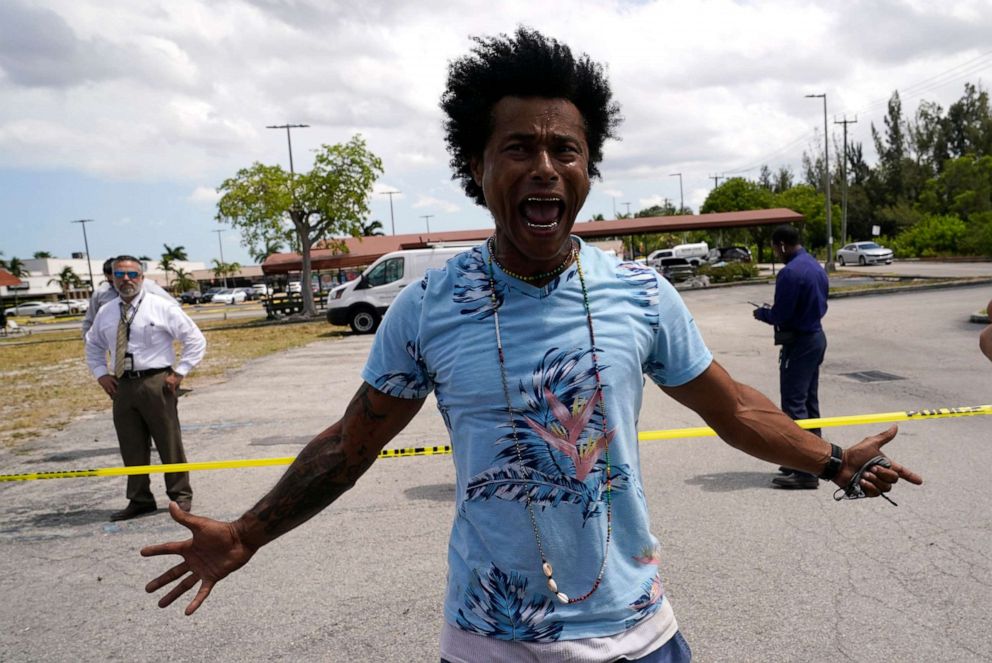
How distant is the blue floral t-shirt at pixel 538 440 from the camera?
64.1 inches

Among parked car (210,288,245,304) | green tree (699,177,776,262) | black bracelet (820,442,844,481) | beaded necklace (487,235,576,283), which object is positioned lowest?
parked car (210,288,245,304)

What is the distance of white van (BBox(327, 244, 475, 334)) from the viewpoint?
2188cm

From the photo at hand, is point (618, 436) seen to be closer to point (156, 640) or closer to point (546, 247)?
point (546, 247)

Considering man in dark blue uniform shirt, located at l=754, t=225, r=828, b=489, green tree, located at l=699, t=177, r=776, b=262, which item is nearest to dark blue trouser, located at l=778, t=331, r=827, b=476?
man in dark blue uniform shirt, located at l=754, t=225, r=828, b=489

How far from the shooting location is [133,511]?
5770mm

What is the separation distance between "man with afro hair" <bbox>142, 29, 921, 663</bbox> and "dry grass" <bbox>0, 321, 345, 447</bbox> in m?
9.09

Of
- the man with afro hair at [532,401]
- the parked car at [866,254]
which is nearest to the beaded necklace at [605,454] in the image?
the man with afro hair at [532,401]

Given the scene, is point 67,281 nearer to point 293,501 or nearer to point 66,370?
point 66,370

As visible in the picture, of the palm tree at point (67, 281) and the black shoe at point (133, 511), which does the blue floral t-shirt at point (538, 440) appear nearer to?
the black shoe at point (133, 511)

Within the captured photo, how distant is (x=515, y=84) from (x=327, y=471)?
1.04 m

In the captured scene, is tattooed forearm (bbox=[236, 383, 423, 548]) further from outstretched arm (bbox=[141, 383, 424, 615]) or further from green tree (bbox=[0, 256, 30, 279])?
green tree (bbox=[0, 256, 30, 279])

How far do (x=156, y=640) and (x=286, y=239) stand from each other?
2954cm

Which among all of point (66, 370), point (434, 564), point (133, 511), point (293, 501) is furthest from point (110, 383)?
point (66, 370)

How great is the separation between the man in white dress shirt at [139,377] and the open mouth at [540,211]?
4859mm
